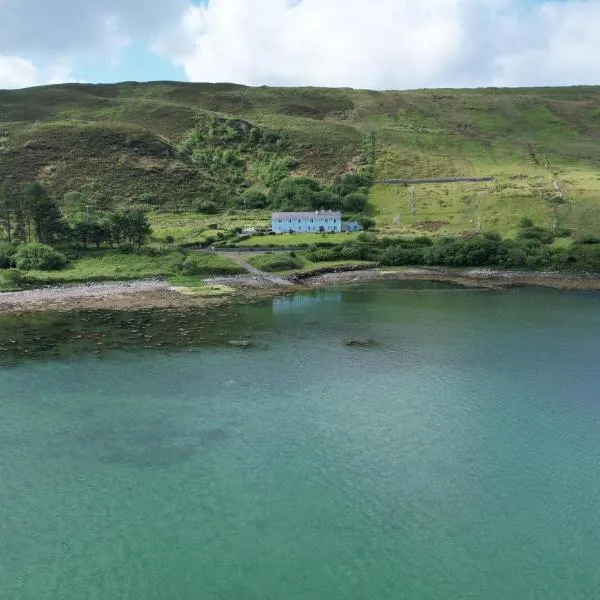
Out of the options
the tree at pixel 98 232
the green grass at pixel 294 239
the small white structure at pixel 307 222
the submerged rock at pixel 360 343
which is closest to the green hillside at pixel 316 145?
the small white structure at pixel 307 222

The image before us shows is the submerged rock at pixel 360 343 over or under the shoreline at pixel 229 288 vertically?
under

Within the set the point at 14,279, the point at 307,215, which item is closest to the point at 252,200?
the point at 307,215

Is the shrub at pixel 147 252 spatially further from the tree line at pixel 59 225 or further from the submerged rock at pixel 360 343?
the submerged rock at pixel 360 343

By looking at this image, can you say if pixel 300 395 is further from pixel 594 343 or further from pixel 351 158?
pixel 351 158

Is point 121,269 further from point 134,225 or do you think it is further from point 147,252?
point 134,225

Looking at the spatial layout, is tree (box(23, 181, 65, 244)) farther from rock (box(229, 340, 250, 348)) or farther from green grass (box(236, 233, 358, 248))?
rock (box(229, 340, 250, 348))

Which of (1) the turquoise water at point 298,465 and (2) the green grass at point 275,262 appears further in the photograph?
(2) the green grass at point 275,262

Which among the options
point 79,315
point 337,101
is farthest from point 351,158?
point 79,315
